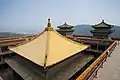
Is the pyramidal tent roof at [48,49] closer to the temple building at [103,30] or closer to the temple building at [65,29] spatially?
the temple building at [103,30]

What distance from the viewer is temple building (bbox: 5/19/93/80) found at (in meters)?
6.60

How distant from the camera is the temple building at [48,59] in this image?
6603mm

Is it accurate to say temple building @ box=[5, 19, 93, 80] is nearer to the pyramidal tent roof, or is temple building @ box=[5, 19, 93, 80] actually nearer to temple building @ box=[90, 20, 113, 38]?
the pyramidal tent roof

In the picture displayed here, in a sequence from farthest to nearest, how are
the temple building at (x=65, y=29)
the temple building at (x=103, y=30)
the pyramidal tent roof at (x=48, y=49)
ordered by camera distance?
1. the temple building at (x=65, y=29)
2. the temple building at (x=103, y=30)
3. the pyramidal tent roof at (x=48, y=49)

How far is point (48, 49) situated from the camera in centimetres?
728

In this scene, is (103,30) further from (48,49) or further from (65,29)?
(48,49)

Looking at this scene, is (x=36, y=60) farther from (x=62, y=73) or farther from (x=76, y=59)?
(x=76, y=59)

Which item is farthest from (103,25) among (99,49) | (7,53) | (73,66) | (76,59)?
(7,53)

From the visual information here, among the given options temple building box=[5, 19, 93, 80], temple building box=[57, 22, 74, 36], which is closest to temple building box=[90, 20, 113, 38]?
temple building box=[57, 22, 74, 36]

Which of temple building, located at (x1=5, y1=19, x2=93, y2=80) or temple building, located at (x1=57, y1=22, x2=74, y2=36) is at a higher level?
temple building, located at (x1=57, y1=22, x2=74, y2=36)

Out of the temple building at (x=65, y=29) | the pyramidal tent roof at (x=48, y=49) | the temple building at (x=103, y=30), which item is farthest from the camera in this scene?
the temple building at (x=65, y=29)

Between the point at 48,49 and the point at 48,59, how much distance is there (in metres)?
1.06

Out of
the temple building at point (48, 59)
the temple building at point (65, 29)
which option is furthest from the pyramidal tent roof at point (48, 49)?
the temple building at point (65, 29)

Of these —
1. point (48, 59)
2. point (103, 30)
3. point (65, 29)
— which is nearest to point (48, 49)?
point (48, 59)
